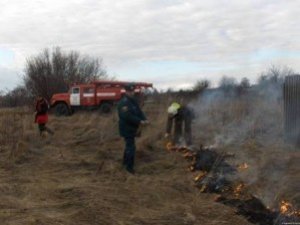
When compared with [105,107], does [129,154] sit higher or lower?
lower

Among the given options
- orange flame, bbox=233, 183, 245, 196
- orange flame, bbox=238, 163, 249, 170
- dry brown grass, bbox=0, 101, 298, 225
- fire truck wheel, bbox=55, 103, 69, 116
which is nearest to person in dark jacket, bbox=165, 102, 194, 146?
dry brown grass, bbox=0, 101, 298, 225

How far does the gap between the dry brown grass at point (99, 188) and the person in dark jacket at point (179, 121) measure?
0.50 meters

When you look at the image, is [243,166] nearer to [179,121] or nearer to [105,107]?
[179,121]

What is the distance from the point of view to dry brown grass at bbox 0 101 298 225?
7754 mm

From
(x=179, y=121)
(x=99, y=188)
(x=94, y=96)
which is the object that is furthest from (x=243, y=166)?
(x=94, y=96)

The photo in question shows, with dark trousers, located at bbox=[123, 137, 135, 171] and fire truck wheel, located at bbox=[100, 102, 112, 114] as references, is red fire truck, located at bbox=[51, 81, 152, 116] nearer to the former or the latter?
fire truck wheel, located at bbox=[100, 102, 112, 114]

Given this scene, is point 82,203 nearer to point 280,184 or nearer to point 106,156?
point 280,184

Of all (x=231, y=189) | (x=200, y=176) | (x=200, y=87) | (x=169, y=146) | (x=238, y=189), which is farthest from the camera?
(x=200, y=87)

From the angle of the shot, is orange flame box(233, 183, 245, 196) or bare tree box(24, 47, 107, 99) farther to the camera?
bare tree box(24, 47, 107, 99)

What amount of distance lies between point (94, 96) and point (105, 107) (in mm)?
964

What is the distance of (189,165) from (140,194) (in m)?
3.13

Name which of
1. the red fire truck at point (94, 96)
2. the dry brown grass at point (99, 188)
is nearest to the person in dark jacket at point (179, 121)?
the dry brown grass at point (99, 188)

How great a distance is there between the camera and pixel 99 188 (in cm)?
948

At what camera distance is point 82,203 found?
8.35m
